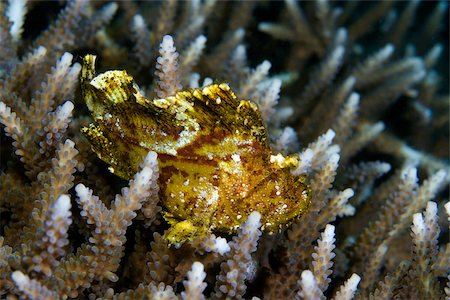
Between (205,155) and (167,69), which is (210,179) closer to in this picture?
(205,155)

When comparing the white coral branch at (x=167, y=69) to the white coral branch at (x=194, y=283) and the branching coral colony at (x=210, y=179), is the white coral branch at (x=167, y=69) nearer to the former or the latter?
the branching coral colony at (x=210, y=179)

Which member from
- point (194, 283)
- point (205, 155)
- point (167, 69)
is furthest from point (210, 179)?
point (167, 69)

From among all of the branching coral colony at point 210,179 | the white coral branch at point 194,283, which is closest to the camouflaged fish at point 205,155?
the branching coral colony at point 210,179

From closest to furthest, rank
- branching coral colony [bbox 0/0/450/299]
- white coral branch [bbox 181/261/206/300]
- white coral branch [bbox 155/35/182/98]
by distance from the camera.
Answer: white coral branch [bbox 181/261/206/300], branching coral colony [bbox 0/0/450/299], white coral branch [bbox 155/35/182/98]

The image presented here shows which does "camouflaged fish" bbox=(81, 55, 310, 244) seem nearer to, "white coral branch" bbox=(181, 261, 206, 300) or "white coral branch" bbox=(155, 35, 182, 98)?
"white coral branch" bbox=(181, 261, 206, 300)

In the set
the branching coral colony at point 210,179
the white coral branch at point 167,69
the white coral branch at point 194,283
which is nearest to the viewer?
the white coral branch at point 194,283

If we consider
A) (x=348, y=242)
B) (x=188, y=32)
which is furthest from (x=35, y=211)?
(x=188, y=32)

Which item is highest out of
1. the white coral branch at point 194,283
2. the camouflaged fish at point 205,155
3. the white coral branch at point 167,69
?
the white coral branch at point 167,69

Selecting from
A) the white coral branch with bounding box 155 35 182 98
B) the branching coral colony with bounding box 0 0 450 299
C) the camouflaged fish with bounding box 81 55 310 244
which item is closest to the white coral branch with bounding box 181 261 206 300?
the branching coral colony with bounding box 0 0 450 299

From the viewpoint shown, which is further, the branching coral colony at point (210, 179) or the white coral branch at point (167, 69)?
the white coral branch at point (167, 69)
